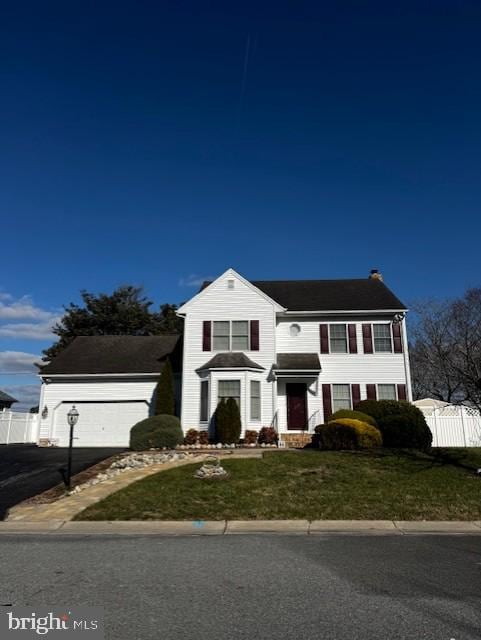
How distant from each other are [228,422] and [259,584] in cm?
1466

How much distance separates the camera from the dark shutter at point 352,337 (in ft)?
76.5

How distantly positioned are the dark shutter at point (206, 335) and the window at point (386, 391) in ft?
27.3

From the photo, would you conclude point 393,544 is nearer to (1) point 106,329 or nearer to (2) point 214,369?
(2) point 214,369

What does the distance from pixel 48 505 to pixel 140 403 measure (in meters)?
13.6

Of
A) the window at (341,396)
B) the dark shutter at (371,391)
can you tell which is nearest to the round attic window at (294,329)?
the window at (341,396)

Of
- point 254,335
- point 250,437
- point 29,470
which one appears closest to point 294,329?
point 254,335

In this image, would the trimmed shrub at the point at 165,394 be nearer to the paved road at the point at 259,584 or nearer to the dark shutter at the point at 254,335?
the dark shutter at the point at 254,335

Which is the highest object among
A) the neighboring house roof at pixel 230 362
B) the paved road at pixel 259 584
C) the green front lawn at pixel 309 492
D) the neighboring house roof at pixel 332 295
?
the neighboring house roof at pixel 332 295

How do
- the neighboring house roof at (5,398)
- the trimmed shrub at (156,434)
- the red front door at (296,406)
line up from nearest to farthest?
the trimmed shrub at (156,434) < the red front door at (296,406) < the neighboring house roof at (5,398)

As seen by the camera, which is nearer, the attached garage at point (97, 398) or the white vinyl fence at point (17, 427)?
the attached garage at point (97, 398)

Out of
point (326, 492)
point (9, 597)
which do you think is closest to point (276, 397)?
point (326, 492)

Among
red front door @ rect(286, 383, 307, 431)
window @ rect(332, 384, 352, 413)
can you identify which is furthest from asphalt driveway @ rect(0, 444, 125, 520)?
window @ rect(332, 384, 352, 413)

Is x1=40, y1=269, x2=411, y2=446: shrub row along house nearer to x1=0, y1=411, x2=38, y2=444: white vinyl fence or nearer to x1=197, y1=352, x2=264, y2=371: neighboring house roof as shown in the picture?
x1=197, y1=352, x2=264, y2=371: neighboring house roof

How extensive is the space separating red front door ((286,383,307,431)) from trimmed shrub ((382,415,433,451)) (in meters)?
5.54
